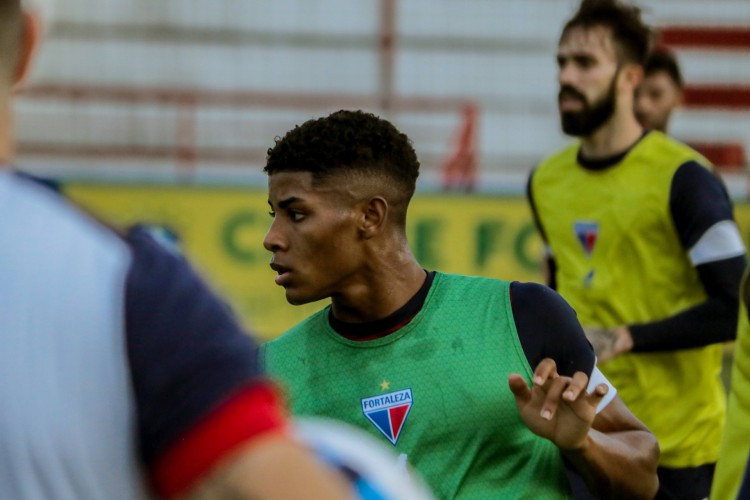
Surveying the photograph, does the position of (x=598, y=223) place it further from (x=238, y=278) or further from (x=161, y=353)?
(x=238, y=278)

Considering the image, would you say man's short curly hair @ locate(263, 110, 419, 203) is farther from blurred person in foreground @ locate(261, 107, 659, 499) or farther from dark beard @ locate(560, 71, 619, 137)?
dark beard @ locate(560, 71, 619, 137)

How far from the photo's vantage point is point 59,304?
1352 mm

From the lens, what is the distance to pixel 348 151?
144 inches

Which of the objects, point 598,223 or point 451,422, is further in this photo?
point 598,223

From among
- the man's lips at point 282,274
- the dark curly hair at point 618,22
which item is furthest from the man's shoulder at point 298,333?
the dark curly hair at point 618,22

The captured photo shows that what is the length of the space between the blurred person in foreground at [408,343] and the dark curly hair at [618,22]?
7.47 feet

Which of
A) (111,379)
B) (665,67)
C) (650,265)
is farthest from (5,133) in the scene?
(665,67)

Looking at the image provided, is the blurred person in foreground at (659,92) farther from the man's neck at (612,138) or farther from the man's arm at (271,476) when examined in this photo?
the man's arm at (271,476)

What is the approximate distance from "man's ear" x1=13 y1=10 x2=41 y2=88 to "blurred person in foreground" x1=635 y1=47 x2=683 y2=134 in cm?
591

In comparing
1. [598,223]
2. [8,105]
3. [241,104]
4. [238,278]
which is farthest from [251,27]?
[8,105]

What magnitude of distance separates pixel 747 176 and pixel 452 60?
3431 mm

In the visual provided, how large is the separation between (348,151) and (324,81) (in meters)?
12.5

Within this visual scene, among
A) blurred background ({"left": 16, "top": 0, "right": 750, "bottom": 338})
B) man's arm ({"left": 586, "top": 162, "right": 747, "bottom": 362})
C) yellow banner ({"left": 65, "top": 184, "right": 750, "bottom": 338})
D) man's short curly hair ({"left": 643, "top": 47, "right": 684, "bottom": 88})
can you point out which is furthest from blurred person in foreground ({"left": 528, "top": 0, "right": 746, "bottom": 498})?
blurred background ({"left": 16, "top": 0, "right": 750, "bottom": 338})

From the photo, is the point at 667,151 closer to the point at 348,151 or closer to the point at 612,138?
the point at 612,138
